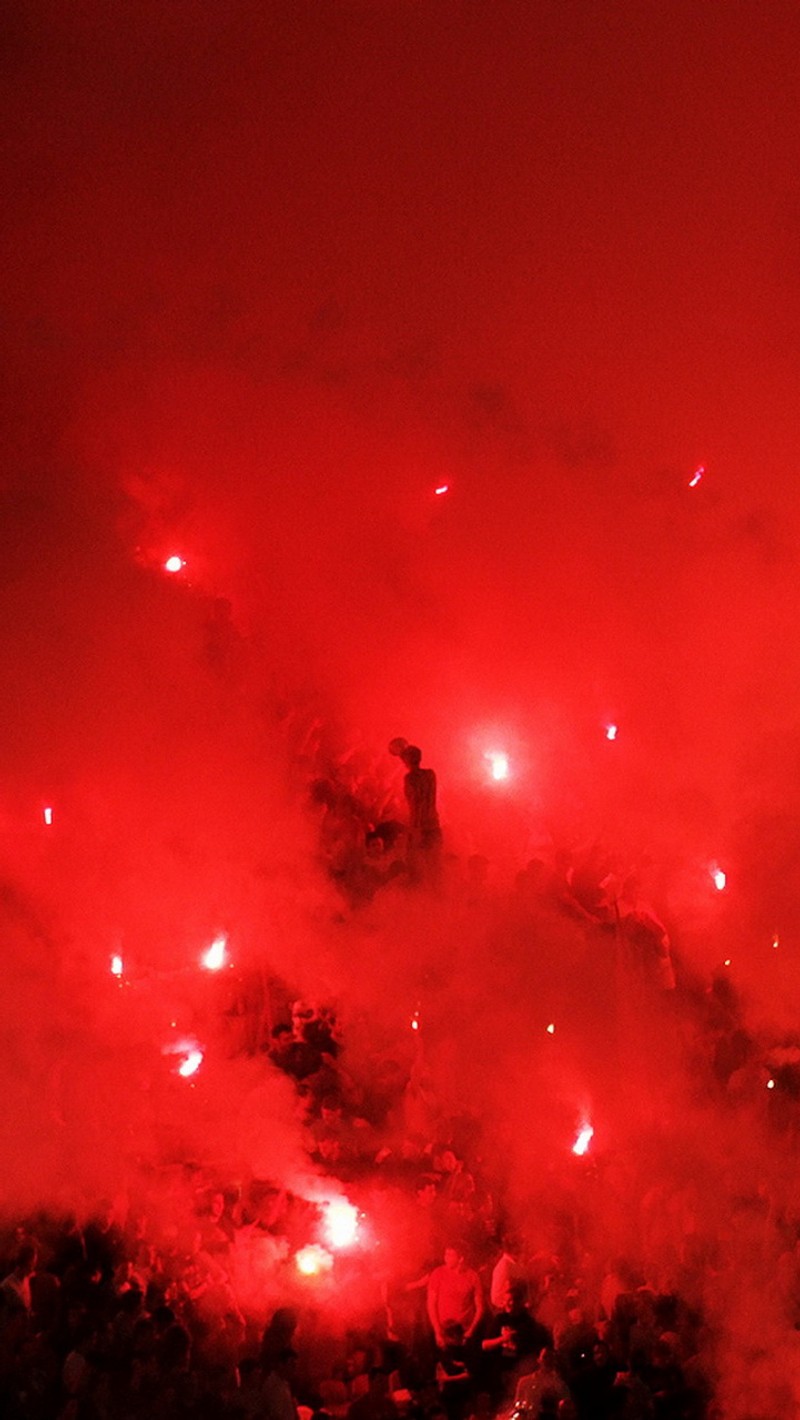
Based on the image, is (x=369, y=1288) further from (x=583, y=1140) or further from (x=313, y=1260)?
(x=583, y=1140)

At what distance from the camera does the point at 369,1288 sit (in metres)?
4.21

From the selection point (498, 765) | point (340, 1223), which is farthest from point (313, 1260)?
point (498, 765)

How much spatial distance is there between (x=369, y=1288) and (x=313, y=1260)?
207 millimetres

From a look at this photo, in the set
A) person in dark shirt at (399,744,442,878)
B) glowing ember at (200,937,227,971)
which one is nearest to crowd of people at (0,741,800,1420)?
glowing ember at (200,937,227,971)

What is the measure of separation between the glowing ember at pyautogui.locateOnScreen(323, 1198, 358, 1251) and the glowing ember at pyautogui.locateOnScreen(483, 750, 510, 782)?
3261mm

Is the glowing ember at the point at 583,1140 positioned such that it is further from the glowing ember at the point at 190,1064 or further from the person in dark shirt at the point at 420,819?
the glowing ember at the point at 190,1064

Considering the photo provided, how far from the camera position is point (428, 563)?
7848mm

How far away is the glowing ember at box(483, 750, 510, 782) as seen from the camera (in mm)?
7414

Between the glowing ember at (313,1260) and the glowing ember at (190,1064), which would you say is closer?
the glowing ember at (313,1260)

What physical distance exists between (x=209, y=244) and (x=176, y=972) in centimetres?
370

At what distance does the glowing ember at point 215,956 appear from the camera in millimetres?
5516

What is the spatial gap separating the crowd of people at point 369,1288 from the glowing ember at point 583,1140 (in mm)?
107

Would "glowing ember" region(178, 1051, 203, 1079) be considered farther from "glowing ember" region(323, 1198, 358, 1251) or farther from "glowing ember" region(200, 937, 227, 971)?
"glowing ember" region(323, 1198, 358, 1251)

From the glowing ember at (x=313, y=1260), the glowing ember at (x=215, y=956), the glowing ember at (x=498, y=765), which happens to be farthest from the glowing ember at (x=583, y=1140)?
the glowing ember at (x=498, y=765)
